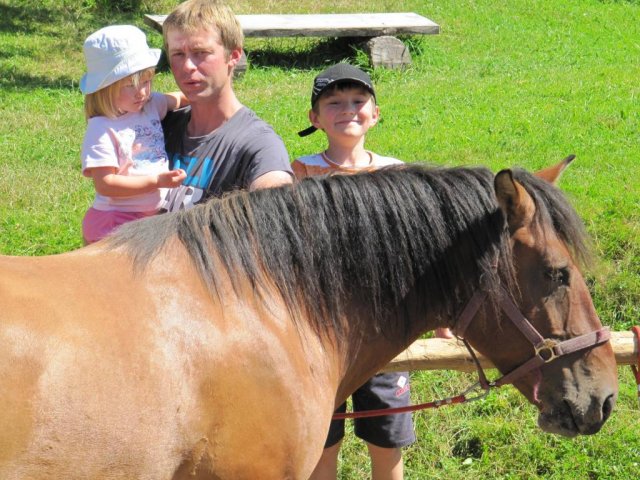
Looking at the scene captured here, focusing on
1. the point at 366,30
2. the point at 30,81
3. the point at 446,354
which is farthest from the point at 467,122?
the point at 30,81

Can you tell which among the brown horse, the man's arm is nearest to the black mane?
the brown horse

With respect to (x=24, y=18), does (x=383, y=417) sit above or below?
above

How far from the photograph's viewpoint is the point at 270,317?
2.49 metres

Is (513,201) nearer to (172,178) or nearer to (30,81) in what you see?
(172,178)

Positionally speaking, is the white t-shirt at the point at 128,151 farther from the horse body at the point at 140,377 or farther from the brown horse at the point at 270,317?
the horse body at the point at 140,377

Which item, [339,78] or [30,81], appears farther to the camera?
[30,81]

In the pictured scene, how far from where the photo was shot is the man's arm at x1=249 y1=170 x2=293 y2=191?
2.97m

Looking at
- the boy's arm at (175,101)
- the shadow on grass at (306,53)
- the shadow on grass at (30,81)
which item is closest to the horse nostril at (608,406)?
the boy's arm at (175,101)

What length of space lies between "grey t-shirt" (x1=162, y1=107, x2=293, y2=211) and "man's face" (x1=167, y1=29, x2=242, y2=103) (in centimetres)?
15

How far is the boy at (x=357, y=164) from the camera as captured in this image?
11.3 feet

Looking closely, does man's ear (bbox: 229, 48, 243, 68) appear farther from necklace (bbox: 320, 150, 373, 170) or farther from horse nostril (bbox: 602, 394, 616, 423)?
horse nostril (bbox: 602, 394, 616, 423)

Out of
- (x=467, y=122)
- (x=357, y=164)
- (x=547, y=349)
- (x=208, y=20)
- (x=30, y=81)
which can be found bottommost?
(x=30, y=81)

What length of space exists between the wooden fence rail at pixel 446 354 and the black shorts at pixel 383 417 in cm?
8

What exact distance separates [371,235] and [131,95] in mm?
1193
